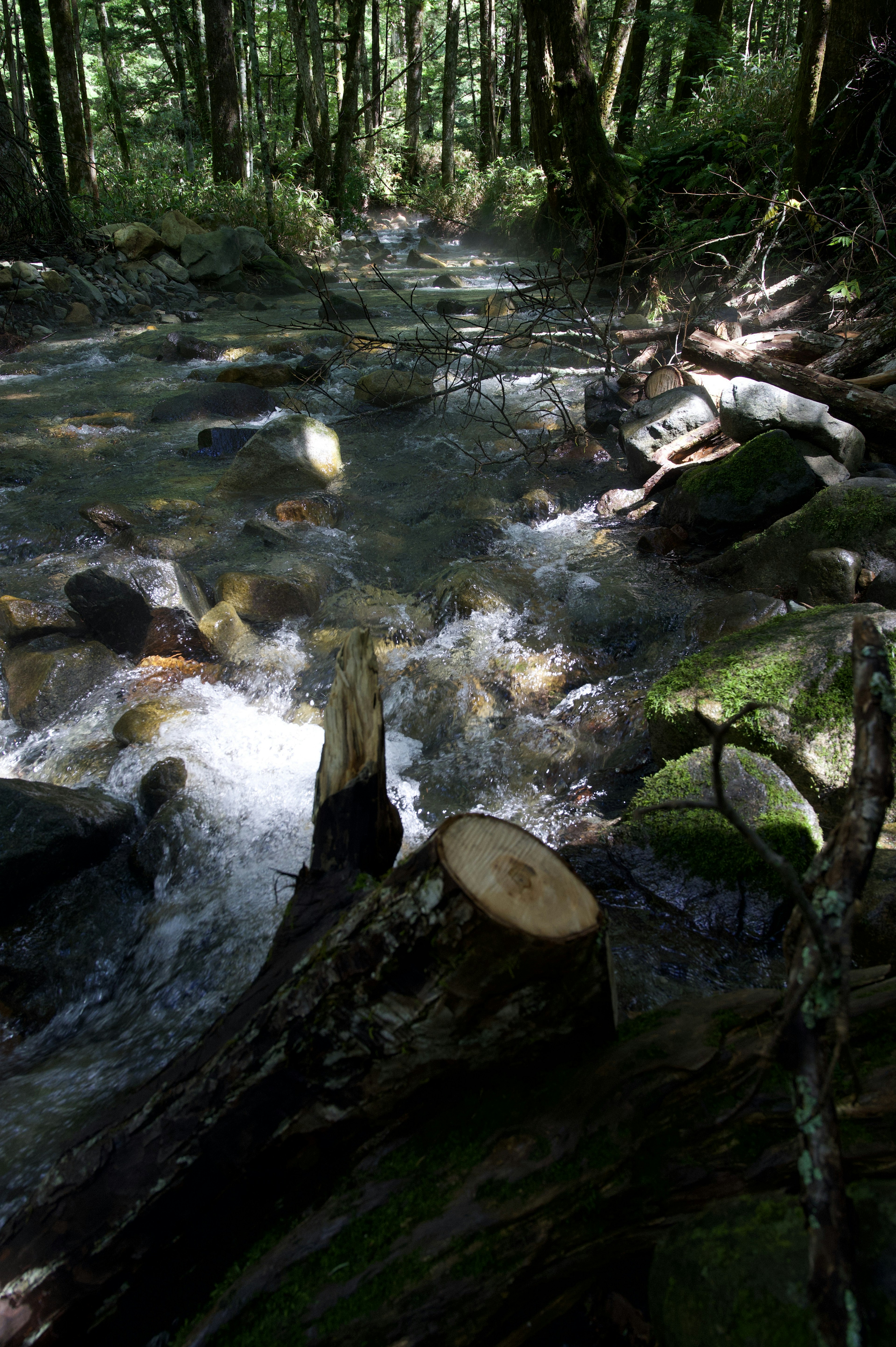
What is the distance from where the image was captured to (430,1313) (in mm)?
1383

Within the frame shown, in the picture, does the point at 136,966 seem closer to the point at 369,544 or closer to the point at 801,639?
the point at 801,639

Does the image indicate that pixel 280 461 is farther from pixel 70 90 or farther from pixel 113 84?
pixel 113 84

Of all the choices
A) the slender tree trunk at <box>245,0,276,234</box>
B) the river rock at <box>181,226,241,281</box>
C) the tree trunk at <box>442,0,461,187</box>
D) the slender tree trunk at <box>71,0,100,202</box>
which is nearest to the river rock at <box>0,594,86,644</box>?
the river rock at <box>181,226,241,281</box>

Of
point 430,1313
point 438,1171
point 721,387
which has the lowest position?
point 430,1313

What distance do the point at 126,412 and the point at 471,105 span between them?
35188 millimetres

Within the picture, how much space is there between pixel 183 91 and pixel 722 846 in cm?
2741

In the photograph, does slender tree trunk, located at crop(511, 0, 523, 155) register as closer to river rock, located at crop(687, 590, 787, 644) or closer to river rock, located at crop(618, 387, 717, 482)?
river rock, located at crop(618, 387, 717, 482)

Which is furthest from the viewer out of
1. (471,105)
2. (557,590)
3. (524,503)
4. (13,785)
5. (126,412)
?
(471,105)

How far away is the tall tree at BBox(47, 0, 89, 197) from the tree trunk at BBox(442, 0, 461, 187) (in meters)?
9.67

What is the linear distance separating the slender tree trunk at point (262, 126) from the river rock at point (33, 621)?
11932 millimetres

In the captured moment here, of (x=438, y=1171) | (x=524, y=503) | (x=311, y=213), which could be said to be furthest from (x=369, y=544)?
(x=311, y=213)

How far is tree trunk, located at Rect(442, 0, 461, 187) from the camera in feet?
62.4

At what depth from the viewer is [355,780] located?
7.11 feet

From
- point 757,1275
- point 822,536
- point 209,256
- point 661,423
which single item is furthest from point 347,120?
point 757,1275
